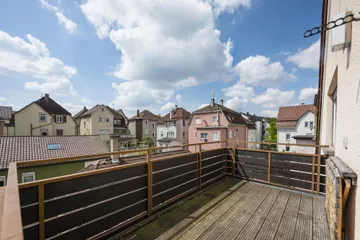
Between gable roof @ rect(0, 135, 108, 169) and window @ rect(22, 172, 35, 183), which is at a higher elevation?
gable roof @ rect(0, 135, 108, 169)

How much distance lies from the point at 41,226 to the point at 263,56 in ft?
31.8

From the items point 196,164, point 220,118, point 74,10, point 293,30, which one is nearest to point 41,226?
point 196,164

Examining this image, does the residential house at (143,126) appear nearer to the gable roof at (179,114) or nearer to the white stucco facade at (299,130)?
the gable roof at (179,114)

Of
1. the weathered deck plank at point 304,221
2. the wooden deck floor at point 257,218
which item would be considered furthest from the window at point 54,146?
the weathered deck plank at point 304,221

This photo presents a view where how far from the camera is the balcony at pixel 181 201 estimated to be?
1.63 metres

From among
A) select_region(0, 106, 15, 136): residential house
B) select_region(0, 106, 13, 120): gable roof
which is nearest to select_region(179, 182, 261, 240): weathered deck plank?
select_region(0, 106, 15, 136): residential house

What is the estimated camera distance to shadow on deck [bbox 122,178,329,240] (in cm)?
229

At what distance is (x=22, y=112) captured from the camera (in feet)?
55.7

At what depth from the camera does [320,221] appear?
2588mm

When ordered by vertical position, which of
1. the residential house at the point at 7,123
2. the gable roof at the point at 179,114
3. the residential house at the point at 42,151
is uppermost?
the gable roof at the point at 179,114

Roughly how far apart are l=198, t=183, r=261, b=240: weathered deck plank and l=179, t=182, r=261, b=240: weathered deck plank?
0.21 ft

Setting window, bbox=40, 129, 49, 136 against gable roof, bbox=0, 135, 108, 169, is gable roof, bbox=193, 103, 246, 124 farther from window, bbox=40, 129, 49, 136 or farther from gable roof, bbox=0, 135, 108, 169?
window, bbox=40, 129, 49, 136

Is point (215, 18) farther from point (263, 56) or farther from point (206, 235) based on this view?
point (206, 235)

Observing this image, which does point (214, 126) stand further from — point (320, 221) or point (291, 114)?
point (320, 221)
